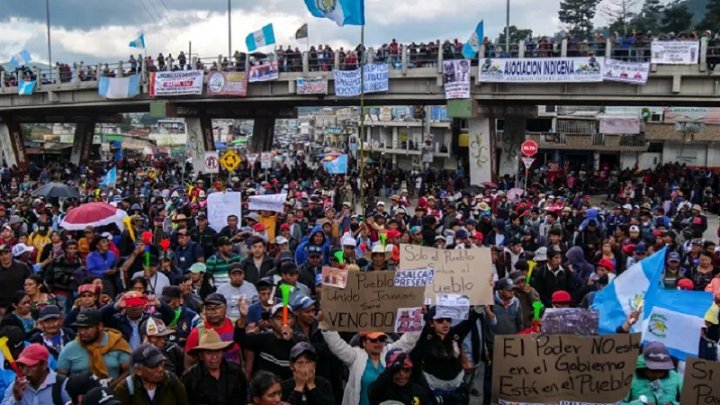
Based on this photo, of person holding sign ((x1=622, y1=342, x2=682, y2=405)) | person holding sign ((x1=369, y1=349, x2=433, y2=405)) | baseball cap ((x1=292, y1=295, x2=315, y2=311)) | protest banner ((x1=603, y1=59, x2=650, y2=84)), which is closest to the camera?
person holding sign ((x1=369, y1=349, x2=433, y2=405))

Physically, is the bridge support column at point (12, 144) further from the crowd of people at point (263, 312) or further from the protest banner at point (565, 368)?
the protest banner at point (565, 368)

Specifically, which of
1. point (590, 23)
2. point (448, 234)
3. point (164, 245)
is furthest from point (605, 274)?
point (590, 23)

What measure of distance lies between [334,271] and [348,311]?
1.21ft

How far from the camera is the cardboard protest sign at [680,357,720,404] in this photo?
480 centimetres

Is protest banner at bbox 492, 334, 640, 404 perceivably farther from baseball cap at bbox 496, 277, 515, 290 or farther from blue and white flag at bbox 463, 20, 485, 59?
blue and white flag at bbox 463, 20, 485, 59

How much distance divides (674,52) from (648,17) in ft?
152

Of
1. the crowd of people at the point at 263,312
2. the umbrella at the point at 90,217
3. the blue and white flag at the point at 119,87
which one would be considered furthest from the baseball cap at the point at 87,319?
the blue and white flag at the point at 119,87

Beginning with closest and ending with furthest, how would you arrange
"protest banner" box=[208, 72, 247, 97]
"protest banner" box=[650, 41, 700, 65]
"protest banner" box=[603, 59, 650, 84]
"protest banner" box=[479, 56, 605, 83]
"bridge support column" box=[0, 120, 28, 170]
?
1. "protest banner" box=[650, 41, 700, 65]
2. "protest banner" box=[603, 59, 650, 84]
3. "protest banner" box=[479, 56, 605, 83]
4. "protest banner" box=[208, 72, 247, 97]
5. "bridge support column" box=[0, 120, 28, 170]

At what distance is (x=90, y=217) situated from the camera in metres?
11.1

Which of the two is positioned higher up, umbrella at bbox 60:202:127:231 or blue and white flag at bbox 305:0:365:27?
blue and white flag at bbox 305:0:365:27

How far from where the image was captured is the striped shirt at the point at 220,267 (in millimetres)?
8555

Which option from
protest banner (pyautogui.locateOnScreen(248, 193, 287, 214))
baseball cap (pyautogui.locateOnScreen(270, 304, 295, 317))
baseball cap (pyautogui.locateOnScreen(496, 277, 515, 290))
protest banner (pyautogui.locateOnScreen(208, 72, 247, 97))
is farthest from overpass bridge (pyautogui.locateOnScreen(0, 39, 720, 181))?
baseball cap (pyautogui.locateOnScreen(270, 304, 295, 317))

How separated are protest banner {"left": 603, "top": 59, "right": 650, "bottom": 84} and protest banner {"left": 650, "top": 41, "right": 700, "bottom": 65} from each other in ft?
1.54

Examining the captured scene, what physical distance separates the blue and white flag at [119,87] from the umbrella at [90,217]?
25.6 m
